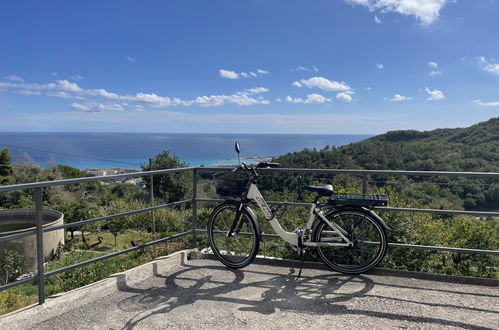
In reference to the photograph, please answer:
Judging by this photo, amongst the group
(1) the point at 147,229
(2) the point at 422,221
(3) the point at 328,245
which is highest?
(3) the point at 328,245

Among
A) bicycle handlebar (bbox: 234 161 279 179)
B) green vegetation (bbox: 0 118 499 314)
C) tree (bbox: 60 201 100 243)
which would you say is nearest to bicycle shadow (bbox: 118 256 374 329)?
green vegetation (bbox: 0 118 499 314)

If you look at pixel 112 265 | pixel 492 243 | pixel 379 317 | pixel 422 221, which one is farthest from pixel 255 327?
pixel 492 243

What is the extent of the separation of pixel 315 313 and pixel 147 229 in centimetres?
916

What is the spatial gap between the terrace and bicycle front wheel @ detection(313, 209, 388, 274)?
13 cm

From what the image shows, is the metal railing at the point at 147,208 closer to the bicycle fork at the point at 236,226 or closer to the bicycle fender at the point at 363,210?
the bicycle fender at the point at 363,210

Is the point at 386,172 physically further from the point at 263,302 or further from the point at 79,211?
the point at 79,211

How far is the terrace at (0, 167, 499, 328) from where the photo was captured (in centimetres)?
252

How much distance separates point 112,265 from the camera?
6250mm

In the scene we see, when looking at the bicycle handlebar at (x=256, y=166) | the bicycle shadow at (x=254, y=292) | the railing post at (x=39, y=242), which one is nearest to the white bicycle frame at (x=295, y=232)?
the bicycle handlebar at (x=256, y=166)

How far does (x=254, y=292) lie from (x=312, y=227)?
811mm

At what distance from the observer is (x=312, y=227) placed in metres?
3.34

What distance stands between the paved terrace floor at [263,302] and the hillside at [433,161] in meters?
1.13

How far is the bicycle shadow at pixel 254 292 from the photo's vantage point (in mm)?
2670

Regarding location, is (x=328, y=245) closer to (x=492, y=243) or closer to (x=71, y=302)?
(x=71, y=302)
